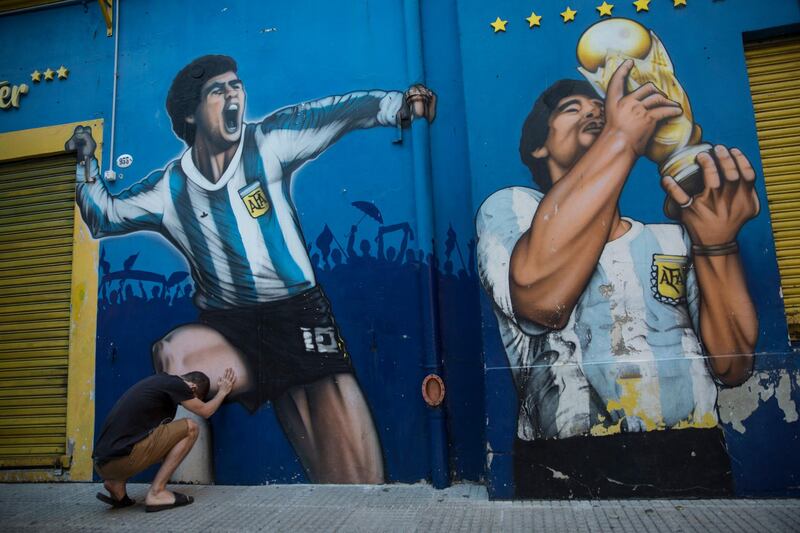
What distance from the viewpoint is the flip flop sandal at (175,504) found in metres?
4.45

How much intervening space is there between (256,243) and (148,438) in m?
1.98

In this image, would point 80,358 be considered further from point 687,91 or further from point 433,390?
point 687,91

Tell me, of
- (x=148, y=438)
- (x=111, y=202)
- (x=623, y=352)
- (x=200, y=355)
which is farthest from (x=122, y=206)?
(x=623, y=352)

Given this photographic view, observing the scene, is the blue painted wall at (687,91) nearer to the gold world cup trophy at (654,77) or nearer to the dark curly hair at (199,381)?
the gold world cup trophy at (654,77)

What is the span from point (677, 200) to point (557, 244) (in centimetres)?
101

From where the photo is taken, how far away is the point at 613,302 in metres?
4.39

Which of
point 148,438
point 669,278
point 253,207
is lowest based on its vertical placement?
point 148,438

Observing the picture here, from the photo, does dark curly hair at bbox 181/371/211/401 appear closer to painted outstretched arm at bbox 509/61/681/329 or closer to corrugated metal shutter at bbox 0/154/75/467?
corrugated metal shutter at bbox 0/154/75/467

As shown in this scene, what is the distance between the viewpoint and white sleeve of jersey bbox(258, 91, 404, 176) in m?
5.36

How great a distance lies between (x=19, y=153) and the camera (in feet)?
20.3

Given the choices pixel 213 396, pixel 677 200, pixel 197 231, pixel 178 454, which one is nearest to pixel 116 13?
pixel 197 231

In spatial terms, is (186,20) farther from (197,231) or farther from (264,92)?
(197,231)

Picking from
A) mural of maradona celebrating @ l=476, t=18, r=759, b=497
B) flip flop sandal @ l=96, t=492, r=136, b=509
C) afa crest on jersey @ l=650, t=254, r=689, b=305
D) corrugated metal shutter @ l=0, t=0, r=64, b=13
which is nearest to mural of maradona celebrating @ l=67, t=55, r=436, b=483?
flip flop sandal @ l=96, t=492, r=136, b=509

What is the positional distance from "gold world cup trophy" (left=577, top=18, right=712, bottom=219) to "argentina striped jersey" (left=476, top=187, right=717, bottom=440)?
454 mm
